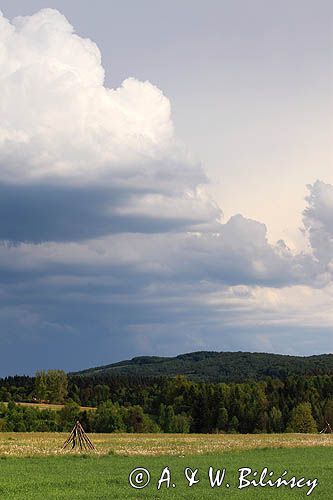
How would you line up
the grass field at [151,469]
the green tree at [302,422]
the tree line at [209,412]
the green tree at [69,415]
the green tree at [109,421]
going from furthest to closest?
the green tree at [302,422]
the green tree at [69,415]
the tree line at [209,412]
the green tree at [109,421]
the grass field at [151,469]

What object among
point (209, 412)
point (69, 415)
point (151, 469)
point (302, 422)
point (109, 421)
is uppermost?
point (69, 415)

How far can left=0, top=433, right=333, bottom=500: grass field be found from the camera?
30719 millimetres

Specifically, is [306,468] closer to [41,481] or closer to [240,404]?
[41,481]

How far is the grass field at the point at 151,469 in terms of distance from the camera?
101 ft

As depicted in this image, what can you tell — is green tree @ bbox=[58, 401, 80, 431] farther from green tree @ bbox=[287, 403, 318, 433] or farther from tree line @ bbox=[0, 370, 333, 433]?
green tree @ bbox=[287, 403, 318, 433]

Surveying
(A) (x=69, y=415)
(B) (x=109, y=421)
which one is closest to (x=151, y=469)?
(B) (x=109, y=421)

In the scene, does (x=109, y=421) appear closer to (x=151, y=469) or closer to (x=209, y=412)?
(x=209, y=412)

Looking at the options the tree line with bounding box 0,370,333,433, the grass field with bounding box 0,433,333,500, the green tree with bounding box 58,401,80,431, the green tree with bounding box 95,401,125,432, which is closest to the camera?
the grass field with bounding box 0,433,333,500

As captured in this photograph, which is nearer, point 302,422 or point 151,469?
point 151,469

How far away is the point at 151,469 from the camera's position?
137 ft


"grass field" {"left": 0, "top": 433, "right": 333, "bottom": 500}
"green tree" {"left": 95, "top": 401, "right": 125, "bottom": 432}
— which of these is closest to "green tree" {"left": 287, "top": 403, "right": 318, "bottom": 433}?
"green tree" {"left": 95, "top": 401, "right": 125, "bottom": 432}

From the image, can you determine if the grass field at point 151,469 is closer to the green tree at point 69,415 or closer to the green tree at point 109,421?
the green tree at point 109,421

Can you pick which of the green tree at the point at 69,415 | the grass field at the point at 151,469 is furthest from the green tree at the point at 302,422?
the grass field at the point at 151,469

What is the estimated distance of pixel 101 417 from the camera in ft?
477
